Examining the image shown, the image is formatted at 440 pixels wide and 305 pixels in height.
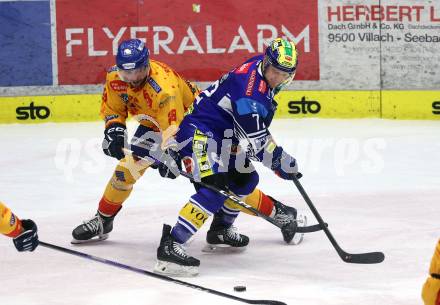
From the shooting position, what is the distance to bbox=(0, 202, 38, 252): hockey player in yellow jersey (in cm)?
406

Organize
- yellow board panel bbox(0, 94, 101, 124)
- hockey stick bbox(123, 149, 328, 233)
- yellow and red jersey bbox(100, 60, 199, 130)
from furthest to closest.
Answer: yellow board panel bbox(0, 94, 101, 124)
yellow and red jersey bbox(100, 60, 199, 130)
hockey stick bbox(123, 149, 328, 233)

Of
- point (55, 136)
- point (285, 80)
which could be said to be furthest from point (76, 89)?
point (285, 80)

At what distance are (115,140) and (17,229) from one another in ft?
4.52

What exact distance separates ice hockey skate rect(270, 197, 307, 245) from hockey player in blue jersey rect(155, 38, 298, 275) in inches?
12.2

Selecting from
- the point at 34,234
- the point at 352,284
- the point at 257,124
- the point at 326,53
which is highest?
the point at 326,53

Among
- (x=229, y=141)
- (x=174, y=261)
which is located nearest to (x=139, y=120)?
(x=229, y=141)

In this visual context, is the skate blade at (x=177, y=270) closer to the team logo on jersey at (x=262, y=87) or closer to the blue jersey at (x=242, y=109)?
the blue jersey at (x=242, y=109)

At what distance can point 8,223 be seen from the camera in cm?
408

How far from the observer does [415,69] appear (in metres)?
9.89

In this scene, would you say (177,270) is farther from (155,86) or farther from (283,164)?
(155,86)

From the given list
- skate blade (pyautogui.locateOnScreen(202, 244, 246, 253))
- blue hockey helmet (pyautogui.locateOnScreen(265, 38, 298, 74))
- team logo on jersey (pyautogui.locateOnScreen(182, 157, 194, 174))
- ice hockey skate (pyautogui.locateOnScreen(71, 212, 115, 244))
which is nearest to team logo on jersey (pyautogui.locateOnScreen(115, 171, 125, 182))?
ice hockey skate (pyautogui.locateOnScreen(71, 212, 115, 244))

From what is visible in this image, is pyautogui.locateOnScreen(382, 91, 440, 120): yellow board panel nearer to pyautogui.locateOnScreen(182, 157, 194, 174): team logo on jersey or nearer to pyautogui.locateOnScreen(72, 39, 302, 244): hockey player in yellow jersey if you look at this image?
pyautogui.locateOnScreen(72, 39, 302, 244): hockey player in yellow jersey

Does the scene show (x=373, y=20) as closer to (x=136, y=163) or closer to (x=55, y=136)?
(x=55, y=136)

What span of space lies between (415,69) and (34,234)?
6347 mm
